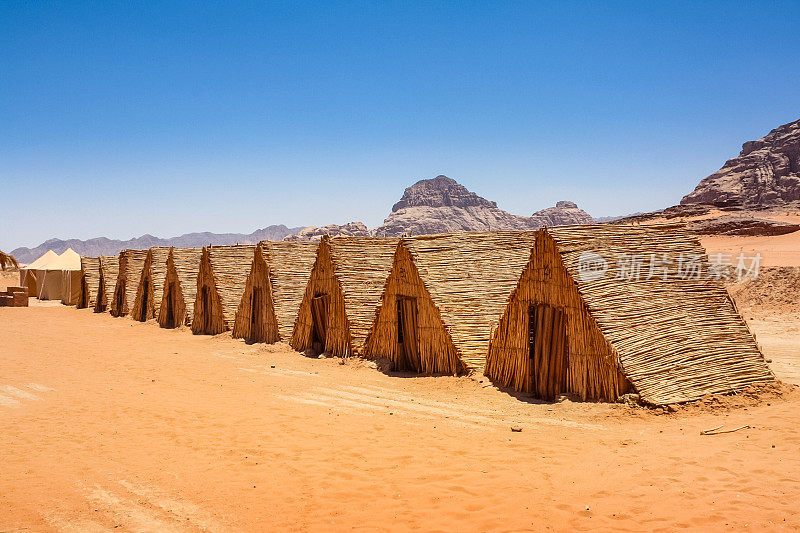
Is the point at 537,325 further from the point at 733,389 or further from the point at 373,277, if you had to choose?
the point at 373,277

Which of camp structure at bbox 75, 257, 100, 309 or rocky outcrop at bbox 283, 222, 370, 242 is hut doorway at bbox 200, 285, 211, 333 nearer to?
camp structure at bbox 75, 257, 100, 309

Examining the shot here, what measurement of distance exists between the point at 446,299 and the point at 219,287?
29.1 feet

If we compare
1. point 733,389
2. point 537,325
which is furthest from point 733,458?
point 537,325

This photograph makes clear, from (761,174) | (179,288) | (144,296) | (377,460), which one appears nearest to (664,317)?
(377,460)

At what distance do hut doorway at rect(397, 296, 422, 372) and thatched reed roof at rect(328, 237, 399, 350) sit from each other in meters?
0.89

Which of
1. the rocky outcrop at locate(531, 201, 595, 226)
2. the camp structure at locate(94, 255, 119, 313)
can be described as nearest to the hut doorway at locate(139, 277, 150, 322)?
the camp structure at locate(94, 255, 119, 313)

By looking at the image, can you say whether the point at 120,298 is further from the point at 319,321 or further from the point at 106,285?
the point at 319,321

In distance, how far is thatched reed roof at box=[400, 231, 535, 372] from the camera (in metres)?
10.2

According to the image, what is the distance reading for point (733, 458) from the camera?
17.3 feet

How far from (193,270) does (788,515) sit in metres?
18.6

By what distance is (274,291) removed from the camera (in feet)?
47.2

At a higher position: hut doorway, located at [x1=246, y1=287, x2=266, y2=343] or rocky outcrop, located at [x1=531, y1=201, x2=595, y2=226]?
rocky outcrop, located at [x1=531, y1=201, x2=595, y2=226]

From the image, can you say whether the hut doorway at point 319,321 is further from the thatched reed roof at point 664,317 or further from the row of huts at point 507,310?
the thatched reed roof at point 664,317

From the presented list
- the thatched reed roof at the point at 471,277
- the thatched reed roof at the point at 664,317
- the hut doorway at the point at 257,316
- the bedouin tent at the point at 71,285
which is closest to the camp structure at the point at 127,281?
the bedouin tent at the point at 71,285
